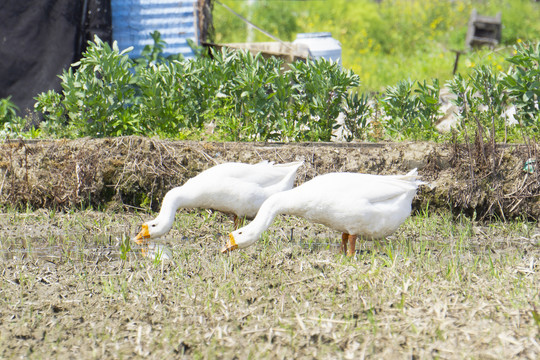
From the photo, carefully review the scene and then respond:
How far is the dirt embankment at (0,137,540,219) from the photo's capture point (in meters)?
6.08

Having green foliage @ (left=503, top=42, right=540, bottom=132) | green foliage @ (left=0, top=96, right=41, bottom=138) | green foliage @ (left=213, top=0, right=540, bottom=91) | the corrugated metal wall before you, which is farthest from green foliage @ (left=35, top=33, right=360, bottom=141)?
green foliage @ (left=213, top=0, right=540, bottom=91)

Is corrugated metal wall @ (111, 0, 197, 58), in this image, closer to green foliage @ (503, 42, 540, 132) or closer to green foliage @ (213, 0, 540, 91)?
green foliage @ (503, 42, 540, 132)

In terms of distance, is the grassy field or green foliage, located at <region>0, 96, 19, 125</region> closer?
the grassy field

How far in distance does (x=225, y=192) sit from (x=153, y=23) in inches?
216

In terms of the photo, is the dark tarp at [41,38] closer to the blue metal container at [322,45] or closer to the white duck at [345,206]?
the blue metal container at [322,45]

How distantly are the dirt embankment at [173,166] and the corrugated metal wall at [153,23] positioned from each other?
358cm

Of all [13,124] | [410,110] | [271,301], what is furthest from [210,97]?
[271,301]

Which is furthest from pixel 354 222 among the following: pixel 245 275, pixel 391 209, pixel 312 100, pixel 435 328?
pixel 312 100

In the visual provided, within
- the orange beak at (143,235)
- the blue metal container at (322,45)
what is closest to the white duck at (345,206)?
the orange beak at (143,235)

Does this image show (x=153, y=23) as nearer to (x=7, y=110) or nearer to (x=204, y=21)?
(x=204, y=21)

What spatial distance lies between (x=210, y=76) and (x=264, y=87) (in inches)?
22.9

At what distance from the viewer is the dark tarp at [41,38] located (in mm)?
8930

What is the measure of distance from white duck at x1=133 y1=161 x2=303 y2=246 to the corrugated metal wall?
16.5 ft

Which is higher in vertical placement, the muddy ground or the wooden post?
the wooden post
